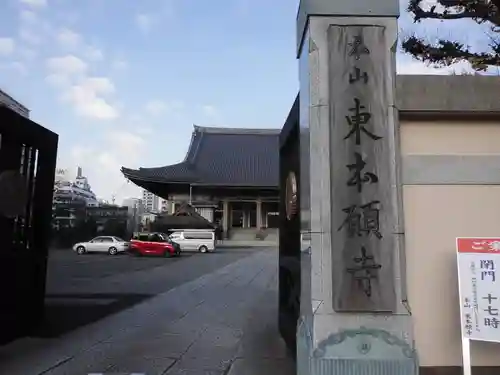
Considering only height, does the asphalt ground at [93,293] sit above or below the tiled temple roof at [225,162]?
below

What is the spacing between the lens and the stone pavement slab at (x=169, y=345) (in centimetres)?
472

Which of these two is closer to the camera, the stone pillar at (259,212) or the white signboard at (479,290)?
the white signboard at (479,290)

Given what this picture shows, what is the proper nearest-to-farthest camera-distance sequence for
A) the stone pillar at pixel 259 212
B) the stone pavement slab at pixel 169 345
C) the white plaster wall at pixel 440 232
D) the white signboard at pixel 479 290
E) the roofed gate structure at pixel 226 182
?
the white signboard at pixel 479 290, the white plaster wall at pixel 440 232, the stone pavement slab at pixel 169 345, the roofed gate structure at pixel 226 182, the stone pillar at pixel 259 212

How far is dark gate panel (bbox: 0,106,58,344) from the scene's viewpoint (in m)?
5.59

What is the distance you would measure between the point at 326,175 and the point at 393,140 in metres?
0.64

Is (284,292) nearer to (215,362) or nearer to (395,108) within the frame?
(215,362)

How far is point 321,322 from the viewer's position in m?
3.67

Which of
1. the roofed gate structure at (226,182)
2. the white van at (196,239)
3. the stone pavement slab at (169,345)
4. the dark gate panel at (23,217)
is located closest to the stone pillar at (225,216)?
the roofed gate structure at (226,182)

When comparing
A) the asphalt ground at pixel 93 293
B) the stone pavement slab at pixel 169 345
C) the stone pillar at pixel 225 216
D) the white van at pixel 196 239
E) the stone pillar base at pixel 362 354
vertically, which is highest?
the stone pillar at pixel 225 216

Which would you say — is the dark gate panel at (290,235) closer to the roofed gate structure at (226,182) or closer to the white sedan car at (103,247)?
the white sedan car at (103,247)

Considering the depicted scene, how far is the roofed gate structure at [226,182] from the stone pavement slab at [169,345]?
88.0 ft

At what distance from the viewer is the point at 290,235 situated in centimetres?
557

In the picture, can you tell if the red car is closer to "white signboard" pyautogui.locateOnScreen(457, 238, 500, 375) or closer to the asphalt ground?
the asphalt ground

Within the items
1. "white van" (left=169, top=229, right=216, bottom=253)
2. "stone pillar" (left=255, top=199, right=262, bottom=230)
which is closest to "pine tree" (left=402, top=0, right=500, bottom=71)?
"white van" (left=169, top=229, right=216, bottom=253)
